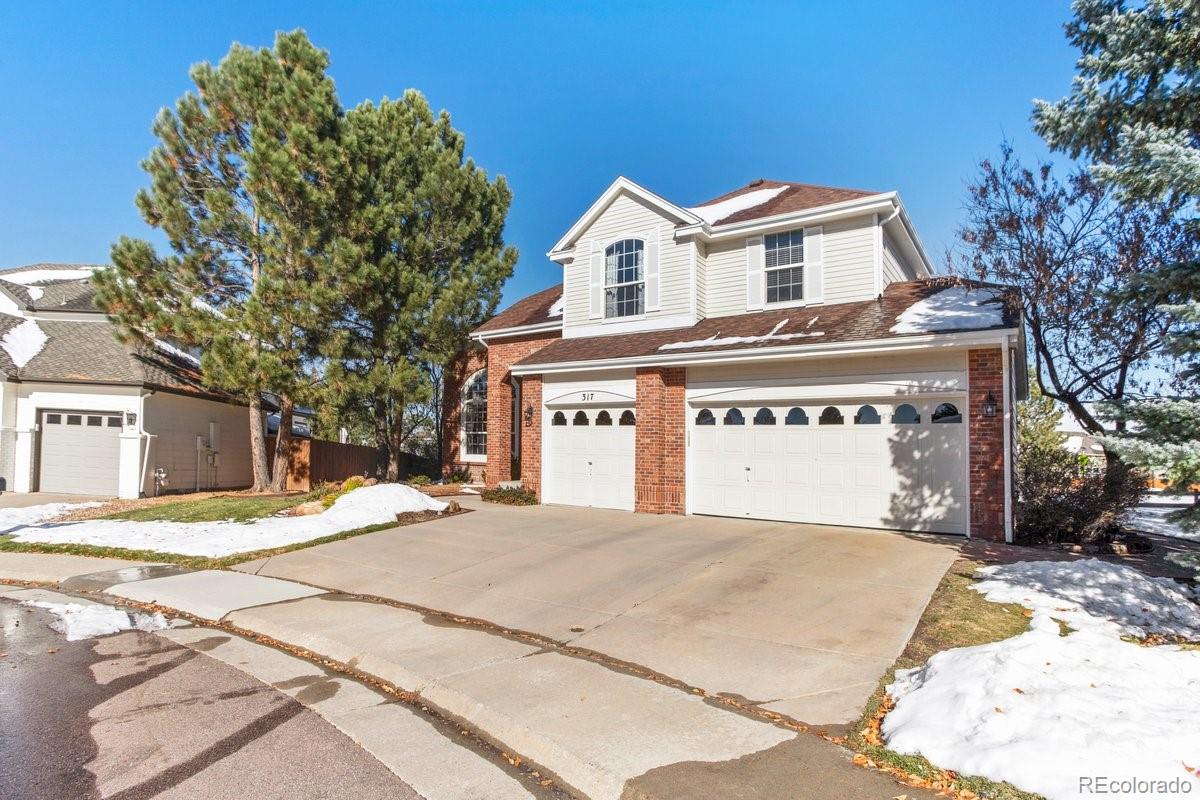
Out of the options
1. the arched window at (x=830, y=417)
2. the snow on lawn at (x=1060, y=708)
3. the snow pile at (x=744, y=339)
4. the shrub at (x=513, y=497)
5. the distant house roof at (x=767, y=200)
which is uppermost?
the distant house roof at (x=767, y=200)

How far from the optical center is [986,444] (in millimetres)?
10609

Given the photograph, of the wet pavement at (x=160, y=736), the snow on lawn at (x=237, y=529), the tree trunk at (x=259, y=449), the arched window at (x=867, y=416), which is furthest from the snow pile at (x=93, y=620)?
the tree trunk at (x=259, y=449)

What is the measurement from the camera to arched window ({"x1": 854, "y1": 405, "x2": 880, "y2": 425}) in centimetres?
1172

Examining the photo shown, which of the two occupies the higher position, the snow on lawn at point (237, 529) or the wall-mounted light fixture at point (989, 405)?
the wall-mounted light fixture at point (989, 405)

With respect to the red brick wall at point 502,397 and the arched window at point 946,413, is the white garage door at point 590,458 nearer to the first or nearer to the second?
the red brick wall at point 502,397

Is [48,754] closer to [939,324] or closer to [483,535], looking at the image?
[483,535]

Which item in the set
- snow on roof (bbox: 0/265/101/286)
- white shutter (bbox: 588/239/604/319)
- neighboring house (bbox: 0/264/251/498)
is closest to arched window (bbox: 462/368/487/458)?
white shutter (bbox: 588/239/604/319)

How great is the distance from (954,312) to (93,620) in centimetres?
1313

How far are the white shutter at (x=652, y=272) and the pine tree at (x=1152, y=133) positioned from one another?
28.8 feet

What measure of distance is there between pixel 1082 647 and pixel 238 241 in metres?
19.8

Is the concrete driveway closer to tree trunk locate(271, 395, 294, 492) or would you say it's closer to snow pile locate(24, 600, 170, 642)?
snow pile locate(24, 600, 170, 642)

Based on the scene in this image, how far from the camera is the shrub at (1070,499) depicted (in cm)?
1074

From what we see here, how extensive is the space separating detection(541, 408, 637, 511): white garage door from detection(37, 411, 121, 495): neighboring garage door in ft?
41.8

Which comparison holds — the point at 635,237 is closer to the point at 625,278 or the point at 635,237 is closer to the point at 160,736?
the point at 625,278
